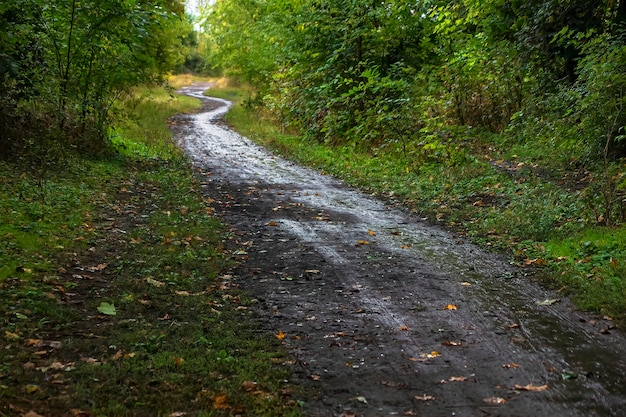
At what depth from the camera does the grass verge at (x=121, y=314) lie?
402cm

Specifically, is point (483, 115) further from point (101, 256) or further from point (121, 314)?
point (121, 314)

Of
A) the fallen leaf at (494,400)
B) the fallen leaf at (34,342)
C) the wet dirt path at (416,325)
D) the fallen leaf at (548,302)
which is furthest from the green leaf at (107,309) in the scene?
the fallen leaf at (548,302)

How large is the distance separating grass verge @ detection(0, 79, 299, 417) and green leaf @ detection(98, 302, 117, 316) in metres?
0.02

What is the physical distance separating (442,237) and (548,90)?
17.0ft

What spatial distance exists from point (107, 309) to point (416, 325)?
3.05 metres

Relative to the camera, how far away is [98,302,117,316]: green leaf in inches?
219

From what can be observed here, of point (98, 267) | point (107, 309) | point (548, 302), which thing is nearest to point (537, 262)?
point (548, 302)

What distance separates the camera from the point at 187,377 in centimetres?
434

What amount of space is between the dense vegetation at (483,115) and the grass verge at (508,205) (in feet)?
0.10

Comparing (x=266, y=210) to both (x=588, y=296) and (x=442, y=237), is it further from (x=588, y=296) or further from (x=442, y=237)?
(x=588, y=296)


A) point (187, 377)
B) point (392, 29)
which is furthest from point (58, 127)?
point (392, 29)

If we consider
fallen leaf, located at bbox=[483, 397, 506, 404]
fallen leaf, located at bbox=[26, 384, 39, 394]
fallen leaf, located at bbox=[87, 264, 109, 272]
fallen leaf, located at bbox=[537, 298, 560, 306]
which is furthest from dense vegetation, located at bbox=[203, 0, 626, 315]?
fallen leaf, located at bbox=[87, 264, 109, 272]

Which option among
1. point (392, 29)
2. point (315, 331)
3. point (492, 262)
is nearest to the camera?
point (315, 331)

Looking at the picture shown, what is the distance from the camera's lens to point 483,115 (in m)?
17.6
